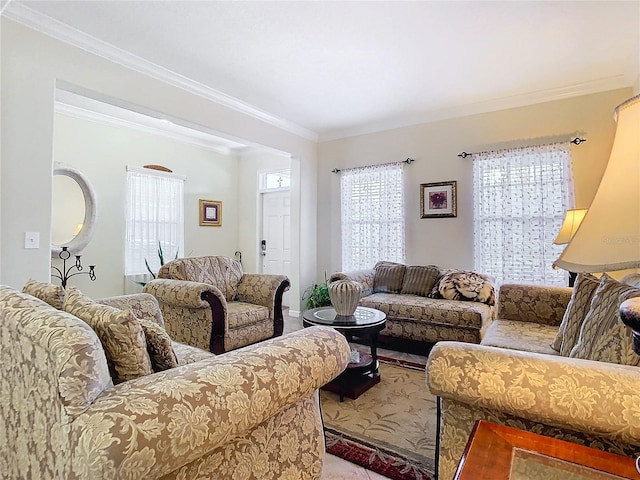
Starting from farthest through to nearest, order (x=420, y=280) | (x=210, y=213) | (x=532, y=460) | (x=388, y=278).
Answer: (x=210, y=213) → (x=388, y=278) → (x=420, y=280) → (x=532, y=460)

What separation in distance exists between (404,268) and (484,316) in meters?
1.22

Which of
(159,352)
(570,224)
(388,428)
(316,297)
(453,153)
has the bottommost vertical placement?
(388,428)

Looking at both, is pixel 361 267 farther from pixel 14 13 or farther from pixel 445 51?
pixel 14 13

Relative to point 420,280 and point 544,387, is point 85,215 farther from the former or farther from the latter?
point 544,387

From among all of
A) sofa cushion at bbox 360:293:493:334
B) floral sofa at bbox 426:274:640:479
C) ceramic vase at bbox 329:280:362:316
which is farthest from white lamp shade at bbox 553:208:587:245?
ceramic vase at bbox 329:280:362:316

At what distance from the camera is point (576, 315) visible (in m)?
1.88

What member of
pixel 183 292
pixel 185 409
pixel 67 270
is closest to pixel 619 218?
pixel 185 409

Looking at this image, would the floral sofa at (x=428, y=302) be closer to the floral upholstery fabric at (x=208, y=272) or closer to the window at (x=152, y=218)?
the floral upholstery fabric at (x=208, y=272)

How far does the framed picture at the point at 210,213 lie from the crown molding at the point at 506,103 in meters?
2.44

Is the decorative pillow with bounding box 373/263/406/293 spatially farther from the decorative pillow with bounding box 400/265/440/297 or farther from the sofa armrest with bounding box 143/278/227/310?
the sofa armrest with bounding box 143/278/227/310

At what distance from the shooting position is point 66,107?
4.11 meters

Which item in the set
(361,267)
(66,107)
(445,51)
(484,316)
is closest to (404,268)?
(361,267)

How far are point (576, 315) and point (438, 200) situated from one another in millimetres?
2645

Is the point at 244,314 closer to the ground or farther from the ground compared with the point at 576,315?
closer to the ground
